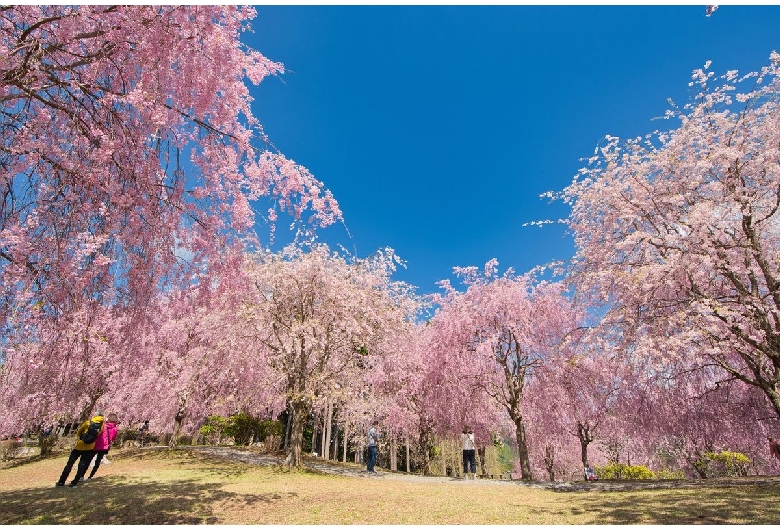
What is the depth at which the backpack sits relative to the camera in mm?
8983

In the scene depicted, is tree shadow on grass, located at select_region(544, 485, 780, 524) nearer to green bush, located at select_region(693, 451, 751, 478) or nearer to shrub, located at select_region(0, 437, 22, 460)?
green bush, located at select_region(693, 451, 751, 478)

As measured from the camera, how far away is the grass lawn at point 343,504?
634 cm

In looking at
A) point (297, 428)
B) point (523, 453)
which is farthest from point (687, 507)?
point (297, 428)

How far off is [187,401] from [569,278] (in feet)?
51.8

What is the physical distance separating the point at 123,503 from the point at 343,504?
13.5 ft

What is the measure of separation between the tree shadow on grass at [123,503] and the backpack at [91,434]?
102cm

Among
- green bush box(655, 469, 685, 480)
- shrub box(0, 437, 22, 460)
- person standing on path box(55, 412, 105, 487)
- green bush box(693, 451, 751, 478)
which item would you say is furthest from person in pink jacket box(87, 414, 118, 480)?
green bush box(655, 469, 685, 480)

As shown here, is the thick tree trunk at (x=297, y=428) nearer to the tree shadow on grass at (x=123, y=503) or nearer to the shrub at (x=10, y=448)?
the tree shadow on grass at (x=123, y=503)

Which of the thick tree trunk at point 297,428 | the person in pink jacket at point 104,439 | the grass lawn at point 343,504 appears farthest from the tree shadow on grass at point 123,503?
the thick tree trunk at point 297,428

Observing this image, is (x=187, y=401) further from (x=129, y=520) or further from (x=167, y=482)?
(x=129, y=520)

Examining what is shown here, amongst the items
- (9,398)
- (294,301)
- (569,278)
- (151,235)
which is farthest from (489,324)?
(9,398)

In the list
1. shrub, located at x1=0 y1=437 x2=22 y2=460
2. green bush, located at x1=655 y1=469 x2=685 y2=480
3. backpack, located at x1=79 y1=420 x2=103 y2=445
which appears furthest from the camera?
green bush, located at x1=655 y1=469 x2=685 y2=480

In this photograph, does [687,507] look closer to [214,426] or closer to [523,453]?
[523,453]

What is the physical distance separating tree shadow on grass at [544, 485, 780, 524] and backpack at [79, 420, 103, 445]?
33.5 ft
